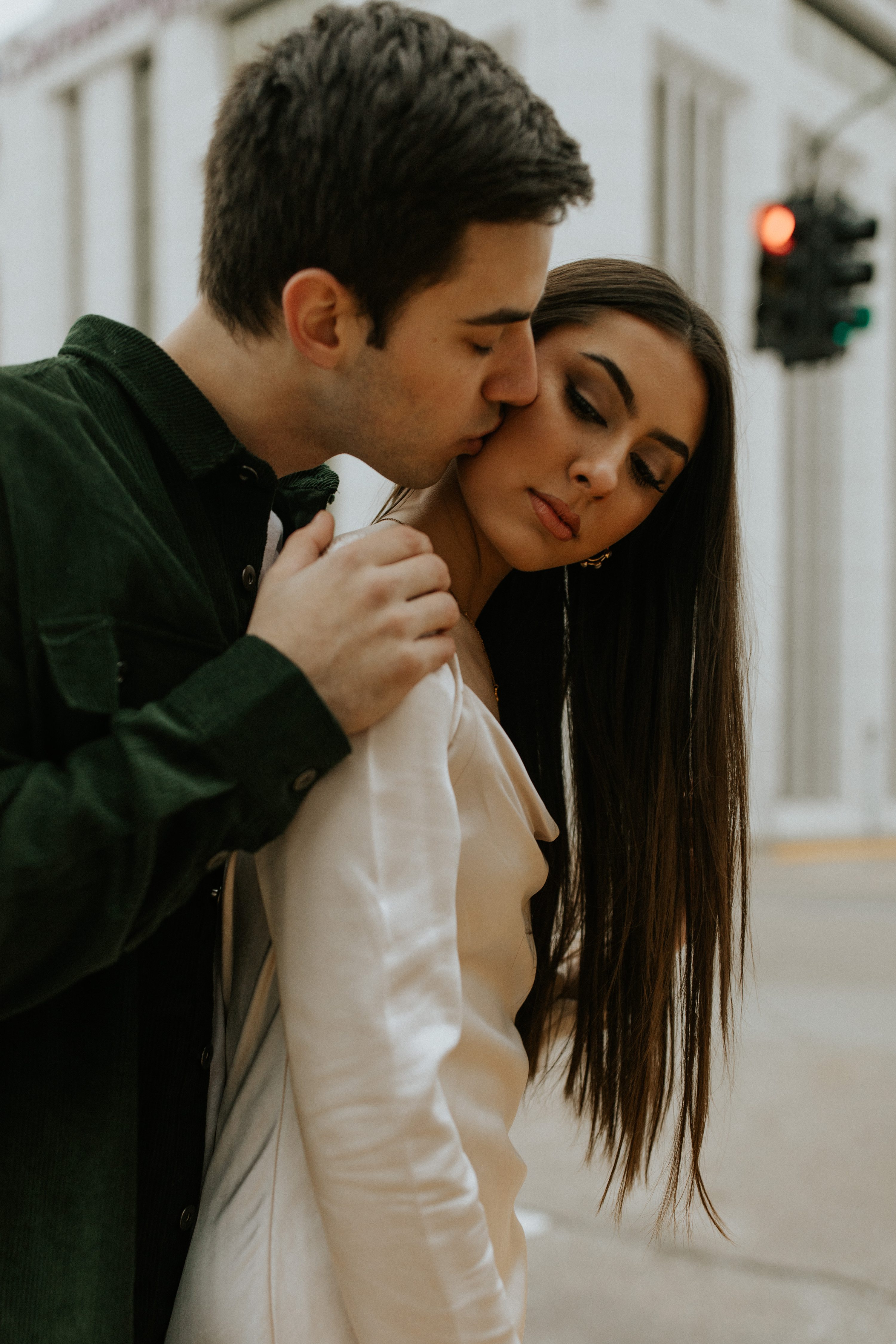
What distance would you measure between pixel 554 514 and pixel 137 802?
2.92 ft

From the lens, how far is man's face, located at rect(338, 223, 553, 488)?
140 cm

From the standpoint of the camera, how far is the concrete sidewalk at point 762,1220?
3.41m

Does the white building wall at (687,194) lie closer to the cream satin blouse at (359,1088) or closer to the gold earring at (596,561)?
the gold earring at (596,561)

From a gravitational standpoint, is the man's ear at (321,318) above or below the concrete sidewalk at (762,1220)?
above

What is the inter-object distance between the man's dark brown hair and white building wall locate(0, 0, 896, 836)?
39.8 feet

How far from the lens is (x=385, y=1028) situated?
1269 millimetres

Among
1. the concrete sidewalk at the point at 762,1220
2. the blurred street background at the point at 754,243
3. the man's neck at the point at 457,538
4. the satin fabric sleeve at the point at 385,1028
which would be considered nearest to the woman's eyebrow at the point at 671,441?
the man's neck at the point at 457,538

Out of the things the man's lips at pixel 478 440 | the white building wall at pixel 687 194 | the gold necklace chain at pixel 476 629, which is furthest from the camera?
the white building wall at pixel 687 194

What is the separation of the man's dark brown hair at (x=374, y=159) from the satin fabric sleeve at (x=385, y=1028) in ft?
1.61

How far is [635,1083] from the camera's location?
196 cm

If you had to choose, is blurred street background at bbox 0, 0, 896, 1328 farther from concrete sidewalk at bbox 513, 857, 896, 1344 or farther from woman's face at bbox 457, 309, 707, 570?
woman's face at bbox 457, 309, 707, 570

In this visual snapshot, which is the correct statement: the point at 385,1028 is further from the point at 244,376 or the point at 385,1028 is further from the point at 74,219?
the point at 74,219

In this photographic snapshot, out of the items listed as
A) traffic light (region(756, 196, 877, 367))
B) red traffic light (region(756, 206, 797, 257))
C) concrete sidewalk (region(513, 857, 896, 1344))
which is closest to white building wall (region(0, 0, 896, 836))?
traffic light (region(756, 196, 877, 367))

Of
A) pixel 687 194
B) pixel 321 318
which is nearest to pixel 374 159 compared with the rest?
pixel 321 318
